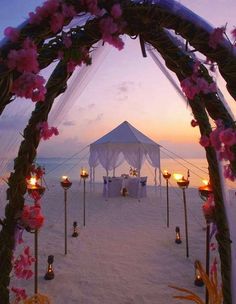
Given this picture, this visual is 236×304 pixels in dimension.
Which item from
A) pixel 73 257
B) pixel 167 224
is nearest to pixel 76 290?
pixel 73 257

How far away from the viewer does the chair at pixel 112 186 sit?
14359 mm

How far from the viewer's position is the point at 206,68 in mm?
1836

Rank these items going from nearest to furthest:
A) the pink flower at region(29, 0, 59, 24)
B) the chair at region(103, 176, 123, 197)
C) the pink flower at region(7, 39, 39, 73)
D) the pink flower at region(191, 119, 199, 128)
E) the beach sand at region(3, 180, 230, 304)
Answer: the pink flower at region(7, 39, 39, 73) → the pink flower at region(29, 0, 59, 24) → the pink flower at region(191, 119, 199, 128) → the beach sand at region(3, 180, 230, 304) → the chair at region(103, 176, 123, 197)

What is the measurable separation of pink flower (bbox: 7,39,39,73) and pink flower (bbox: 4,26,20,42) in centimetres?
8

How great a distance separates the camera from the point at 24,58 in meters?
1.33

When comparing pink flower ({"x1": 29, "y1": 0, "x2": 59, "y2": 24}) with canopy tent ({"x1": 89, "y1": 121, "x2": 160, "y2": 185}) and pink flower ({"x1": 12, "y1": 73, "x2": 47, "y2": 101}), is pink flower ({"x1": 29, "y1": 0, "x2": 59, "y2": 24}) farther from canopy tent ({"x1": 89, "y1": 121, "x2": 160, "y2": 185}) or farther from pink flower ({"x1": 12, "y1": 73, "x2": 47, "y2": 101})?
canopy tent ({"x1": 89, "y1": 121, "x2": 160, "y2": 185})

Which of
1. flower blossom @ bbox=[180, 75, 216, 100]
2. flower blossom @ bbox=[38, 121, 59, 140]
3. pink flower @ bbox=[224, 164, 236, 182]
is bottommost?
pink flower @ bbox=[224, 164, 236, 182]

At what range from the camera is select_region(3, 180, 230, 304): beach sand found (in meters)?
4.42

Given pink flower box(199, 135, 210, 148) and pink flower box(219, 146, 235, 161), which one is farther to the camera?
pink flower box(199, 135, 210, 148)

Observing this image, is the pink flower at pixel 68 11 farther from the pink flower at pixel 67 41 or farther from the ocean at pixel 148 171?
the ocean at pixel 148 171

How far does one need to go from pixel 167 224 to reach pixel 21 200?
25.3 feet

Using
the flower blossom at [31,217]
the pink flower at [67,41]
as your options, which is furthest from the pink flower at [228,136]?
the flower blossom at [31,217]

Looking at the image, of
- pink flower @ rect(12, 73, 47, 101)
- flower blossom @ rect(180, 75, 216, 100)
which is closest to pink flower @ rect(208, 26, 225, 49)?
flower blossom @ rect(180, 75, 216, 100)

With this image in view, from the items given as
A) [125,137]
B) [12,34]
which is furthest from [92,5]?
[125,137]
